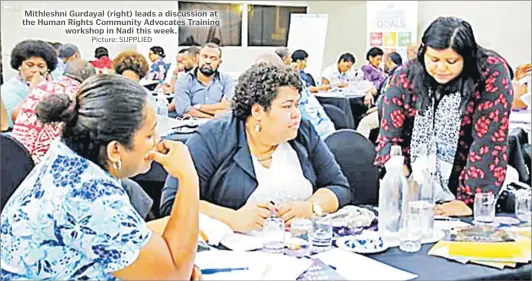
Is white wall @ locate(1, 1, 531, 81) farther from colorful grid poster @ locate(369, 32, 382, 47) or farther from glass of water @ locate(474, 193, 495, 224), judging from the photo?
glass of water @ locate(474, 193, 495, 224)

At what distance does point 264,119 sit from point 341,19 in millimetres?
8578

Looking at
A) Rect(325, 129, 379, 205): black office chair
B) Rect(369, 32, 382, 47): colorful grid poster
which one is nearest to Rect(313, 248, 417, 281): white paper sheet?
Rect(325, 129, 379, 205): black office chair

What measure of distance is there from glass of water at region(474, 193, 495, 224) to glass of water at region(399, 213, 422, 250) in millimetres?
299

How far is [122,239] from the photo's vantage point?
1.15m

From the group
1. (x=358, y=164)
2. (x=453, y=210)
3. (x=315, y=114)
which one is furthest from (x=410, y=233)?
(x=315, y=114)

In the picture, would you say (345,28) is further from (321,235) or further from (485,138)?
(321,235)

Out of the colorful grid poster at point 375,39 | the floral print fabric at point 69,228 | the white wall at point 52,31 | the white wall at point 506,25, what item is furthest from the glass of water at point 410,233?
the colorful grid poster at point 375,39

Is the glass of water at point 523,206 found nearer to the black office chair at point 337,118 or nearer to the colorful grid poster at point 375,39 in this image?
the black office chair at point 337,118

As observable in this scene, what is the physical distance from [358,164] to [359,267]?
90cm

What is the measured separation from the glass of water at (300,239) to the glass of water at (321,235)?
1 cm

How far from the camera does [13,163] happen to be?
7.32 ft

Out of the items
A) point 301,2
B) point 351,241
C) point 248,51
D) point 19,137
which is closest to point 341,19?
point 301,2

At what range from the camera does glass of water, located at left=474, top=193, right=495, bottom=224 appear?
1.79 metres

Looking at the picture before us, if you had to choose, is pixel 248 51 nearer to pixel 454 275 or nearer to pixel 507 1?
pixel 507 1
